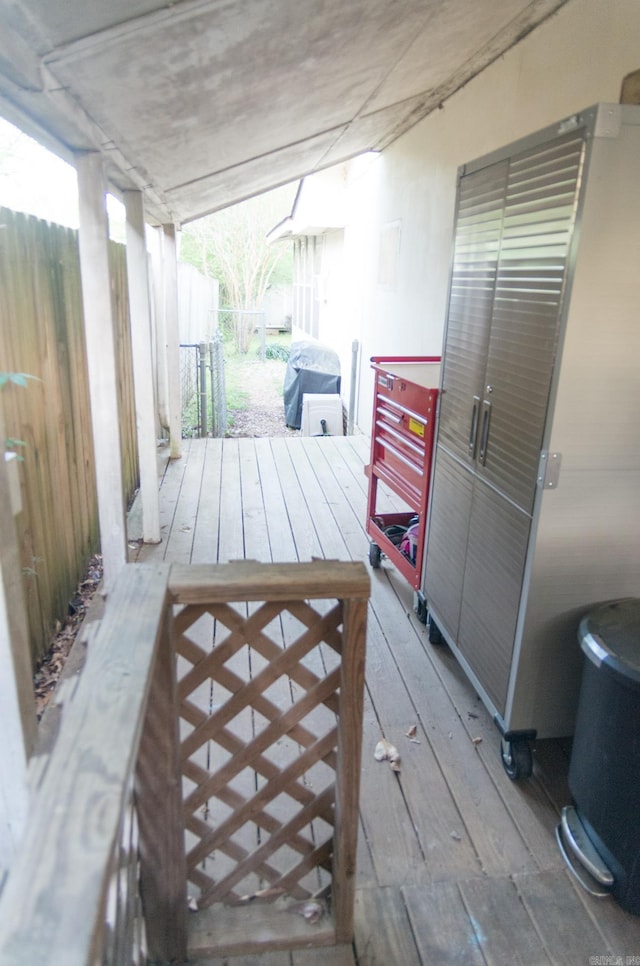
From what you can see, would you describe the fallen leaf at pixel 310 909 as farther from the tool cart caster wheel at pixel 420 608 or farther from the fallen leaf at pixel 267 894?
the tool cart caster wheel at pixel 420 608

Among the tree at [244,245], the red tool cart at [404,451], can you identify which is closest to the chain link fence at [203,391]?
the red tool cart at [404,451]

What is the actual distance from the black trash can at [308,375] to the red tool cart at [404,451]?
16.7 feet

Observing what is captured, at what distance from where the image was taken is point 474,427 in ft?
8.23

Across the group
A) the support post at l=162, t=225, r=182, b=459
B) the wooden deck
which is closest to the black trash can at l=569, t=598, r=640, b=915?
the wooden deck

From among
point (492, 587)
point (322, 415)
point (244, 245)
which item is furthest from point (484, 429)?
point (244, 245)

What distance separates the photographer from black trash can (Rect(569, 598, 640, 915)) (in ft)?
5.50

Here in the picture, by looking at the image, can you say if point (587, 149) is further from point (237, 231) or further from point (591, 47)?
point (237, 231)

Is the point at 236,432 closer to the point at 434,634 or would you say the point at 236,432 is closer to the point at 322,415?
the point at 322,415

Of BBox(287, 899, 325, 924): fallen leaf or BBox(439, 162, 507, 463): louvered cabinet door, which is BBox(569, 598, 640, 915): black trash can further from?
BBox(439, 162, 507, 463): louvered cabinet door

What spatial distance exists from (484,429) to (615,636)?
90 cm

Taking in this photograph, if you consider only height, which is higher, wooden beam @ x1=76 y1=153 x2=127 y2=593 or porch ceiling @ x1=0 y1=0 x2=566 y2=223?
porch ceiling @ x1=0 y1=0 x2=566 y2=223

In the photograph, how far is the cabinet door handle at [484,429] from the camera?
2367mm

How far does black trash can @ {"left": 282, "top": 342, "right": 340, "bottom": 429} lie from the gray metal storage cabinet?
6.46 m

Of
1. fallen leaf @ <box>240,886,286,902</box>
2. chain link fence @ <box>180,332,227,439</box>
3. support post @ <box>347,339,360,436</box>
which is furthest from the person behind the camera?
support post @ <box>347,339,360,436</box>
